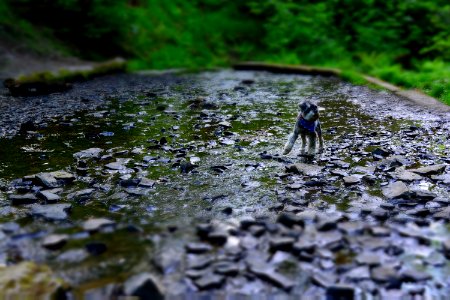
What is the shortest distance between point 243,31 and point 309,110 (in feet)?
63.8

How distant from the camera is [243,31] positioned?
25.1 meters

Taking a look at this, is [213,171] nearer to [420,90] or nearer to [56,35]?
[420,90]

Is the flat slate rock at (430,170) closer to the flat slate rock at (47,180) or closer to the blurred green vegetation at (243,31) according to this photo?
the flat slate rock at (47,180)

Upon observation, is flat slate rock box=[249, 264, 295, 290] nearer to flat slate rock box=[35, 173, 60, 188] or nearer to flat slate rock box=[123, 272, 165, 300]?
flat slate rock box=[123, 272, 165, 300]

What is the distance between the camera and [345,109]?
34.8ft

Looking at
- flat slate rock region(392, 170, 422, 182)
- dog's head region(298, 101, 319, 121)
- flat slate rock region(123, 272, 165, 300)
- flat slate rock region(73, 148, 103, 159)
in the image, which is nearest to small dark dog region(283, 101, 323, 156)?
dog's head region(298, 101, 319, 121)

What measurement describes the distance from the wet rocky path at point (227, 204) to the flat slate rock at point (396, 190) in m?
0.01

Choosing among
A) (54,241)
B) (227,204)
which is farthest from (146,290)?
(227,204)

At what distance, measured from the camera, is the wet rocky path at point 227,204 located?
361cm

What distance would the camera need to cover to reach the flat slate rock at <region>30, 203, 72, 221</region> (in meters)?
4.70

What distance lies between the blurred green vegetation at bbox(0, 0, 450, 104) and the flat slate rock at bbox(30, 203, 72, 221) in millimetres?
12104

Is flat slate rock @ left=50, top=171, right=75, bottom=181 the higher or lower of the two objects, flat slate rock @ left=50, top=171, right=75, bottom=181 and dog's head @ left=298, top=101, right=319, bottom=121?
the lower

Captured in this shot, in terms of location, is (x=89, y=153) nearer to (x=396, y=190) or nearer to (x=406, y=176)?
(x=396, y=190)

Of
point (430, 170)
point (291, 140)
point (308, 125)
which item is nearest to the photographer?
point (430, 170)
